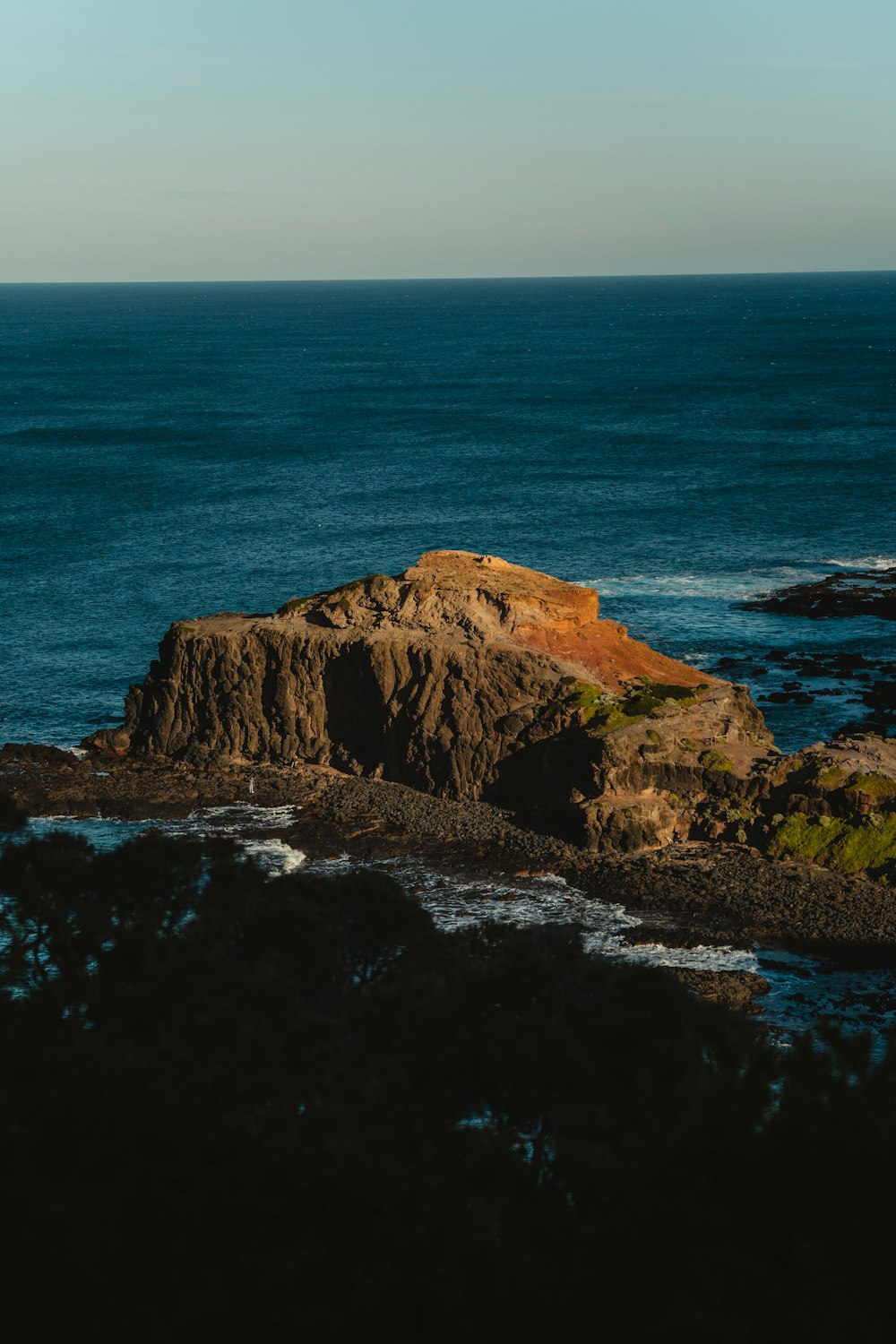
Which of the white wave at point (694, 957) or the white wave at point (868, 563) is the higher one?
the white wave at point (868, 563)

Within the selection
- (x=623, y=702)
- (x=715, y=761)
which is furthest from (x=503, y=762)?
(x=715, y=761)

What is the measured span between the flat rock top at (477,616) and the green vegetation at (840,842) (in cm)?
1122

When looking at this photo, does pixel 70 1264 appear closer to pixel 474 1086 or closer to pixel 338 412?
pixel 474 1086

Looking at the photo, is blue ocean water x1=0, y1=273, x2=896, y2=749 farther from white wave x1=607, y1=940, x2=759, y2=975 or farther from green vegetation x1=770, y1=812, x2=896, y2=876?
white wave x1=607, y1=940, x2=759, y2=975

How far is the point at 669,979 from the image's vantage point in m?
24.5

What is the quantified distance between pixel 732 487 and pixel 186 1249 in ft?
391

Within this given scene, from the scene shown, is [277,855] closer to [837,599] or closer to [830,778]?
[830,778]

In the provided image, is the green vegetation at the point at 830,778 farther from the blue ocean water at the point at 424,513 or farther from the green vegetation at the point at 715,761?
the blue ocean water at the point at 424,513

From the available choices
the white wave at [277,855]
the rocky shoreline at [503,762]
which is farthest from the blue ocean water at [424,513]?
the white wave at [277,855]

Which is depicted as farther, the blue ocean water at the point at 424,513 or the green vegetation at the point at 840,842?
the blue ocean water at the point at 424,513

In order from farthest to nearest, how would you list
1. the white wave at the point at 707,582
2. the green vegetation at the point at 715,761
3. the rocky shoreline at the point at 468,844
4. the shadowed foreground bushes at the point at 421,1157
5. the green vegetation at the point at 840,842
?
the white wave at the point at 707,582, the green vegetation at the point at 715,761, the green vegetation at the point at 840,842, the rocky shoreline at the point at 468,844, the shadowed foreground bushes at the point at 421,1157

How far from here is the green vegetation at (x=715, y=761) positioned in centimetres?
5125

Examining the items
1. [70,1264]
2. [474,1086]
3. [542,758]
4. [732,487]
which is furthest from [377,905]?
[732,487]

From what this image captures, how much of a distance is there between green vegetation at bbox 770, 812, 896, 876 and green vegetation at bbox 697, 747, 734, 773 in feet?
9.94
